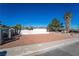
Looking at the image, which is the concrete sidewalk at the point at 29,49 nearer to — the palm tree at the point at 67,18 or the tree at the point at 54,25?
the tree at the point at 54,25

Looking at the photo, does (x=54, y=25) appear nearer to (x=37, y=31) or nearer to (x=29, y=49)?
(x=37, y=31)

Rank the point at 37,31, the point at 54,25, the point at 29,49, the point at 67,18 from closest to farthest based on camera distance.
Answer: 1. the point at 29,49
2. the point at 67,18
3. the point at 54,25
4. the point at 37,31

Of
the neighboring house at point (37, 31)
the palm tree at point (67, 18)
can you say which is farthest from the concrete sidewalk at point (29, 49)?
the palm tree at point (67, 18)

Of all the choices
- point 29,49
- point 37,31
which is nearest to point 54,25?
point 37,31

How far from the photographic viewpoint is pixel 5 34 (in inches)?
447

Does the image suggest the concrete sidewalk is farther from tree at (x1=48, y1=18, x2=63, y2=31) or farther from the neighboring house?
tree at (x1=48, y1=18, x2=63, y2=31)

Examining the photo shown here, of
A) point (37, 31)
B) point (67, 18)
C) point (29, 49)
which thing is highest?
point (67, 18)

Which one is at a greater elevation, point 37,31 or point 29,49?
point 37,31

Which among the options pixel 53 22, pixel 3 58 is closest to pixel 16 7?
pixel 53 22

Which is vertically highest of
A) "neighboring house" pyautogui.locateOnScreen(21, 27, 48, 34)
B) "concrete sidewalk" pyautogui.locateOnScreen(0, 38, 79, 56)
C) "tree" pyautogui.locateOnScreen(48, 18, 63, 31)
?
"tree" pyautogui.locateOnScreen(48, 18, 63, 31)

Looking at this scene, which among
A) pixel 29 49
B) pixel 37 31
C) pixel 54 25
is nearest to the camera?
pixel 29 49

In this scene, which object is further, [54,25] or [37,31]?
[37,31]

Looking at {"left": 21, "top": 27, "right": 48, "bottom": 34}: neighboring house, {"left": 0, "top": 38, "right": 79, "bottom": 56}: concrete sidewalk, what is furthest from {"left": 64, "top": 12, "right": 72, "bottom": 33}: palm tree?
{"left": 0, "top": 38, "right": 79, "bottom": 56}: concrete sidewalk

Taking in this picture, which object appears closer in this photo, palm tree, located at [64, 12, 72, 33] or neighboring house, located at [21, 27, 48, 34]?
palm tree, located at [64, 12, 72, 33]
